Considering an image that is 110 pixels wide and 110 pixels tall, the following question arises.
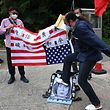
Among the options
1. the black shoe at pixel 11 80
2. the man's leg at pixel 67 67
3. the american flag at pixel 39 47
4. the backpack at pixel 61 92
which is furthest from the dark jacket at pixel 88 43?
the black shoe at pixel 11 80

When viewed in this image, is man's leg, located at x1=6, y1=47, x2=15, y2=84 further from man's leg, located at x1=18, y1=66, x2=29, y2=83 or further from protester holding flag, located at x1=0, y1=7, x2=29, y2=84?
man's leg, located at x1=18, y1=66, x2=29, y2=83

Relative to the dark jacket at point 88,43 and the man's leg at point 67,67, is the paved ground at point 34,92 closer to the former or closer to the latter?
the man's leg at point 67,67

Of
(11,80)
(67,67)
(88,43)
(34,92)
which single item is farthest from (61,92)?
(11,80)

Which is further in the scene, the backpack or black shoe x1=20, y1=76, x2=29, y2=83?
black shoe x1=20, y1=76, x2=29, y2=83

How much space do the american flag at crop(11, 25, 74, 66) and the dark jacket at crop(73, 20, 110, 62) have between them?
127 centimetres

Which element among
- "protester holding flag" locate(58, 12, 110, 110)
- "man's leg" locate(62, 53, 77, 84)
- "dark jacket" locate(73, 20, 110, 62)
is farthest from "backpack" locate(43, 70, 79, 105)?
"dark jacket" locate(73, 20, 110, 62)

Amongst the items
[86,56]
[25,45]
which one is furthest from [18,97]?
[86,56]

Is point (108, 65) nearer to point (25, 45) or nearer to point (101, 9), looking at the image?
point (101, 9)

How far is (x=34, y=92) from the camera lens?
762 centimetres

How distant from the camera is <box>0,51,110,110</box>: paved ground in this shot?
6781mm

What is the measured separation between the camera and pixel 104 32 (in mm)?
17094

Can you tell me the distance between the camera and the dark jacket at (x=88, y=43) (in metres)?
6.16

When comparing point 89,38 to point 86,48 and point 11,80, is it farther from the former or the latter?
point 11,80

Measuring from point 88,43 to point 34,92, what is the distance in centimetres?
195
